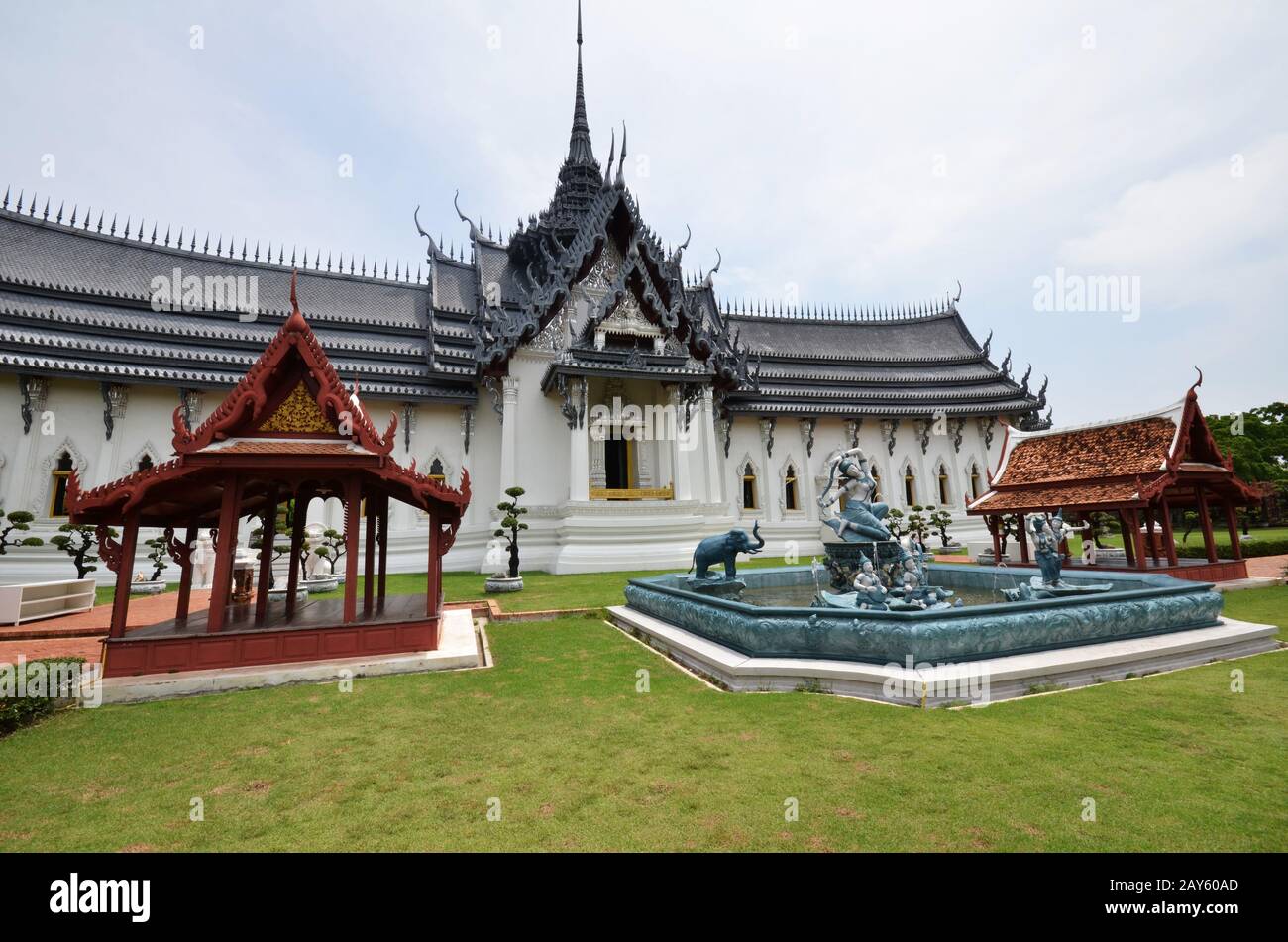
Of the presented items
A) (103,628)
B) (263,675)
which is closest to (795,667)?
(263,675)

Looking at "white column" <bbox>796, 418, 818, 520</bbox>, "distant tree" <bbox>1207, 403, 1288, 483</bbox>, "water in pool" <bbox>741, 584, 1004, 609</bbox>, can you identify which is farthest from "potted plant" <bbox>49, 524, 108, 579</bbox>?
"distant tree" <bbox>1207, 403, 1288, 483</bbox>

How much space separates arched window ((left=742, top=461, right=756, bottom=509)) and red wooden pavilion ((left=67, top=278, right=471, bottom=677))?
18254 millimetres

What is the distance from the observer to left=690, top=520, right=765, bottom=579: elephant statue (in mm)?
8688

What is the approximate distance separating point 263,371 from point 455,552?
13.2 metres

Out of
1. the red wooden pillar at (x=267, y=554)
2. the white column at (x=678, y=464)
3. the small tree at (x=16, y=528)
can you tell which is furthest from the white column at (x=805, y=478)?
the small tree at (x=16, y=528)

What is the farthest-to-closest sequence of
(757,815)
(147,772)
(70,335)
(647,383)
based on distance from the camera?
1. (647,383)
2. (70,335)
3. (147,772)
4. (757,815)

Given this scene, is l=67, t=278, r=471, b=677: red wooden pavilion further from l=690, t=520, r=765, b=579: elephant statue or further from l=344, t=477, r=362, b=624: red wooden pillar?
l=690, t=520, r=765, b=579: elephant statue

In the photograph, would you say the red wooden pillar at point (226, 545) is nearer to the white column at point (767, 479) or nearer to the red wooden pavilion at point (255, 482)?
the red wooden pavilion at point (255, 482)

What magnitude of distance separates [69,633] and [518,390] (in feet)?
41.5

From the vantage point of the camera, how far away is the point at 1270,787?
321 centimetres

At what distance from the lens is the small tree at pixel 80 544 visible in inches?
517

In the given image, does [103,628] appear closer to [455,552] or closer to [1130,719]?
[455,552]

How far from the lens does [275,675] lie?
611 cm

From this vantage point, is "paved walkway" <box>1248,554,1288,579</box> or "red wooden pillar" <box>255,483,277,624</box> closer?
"red wooden pillar" <box>255,483,277,624</box>
